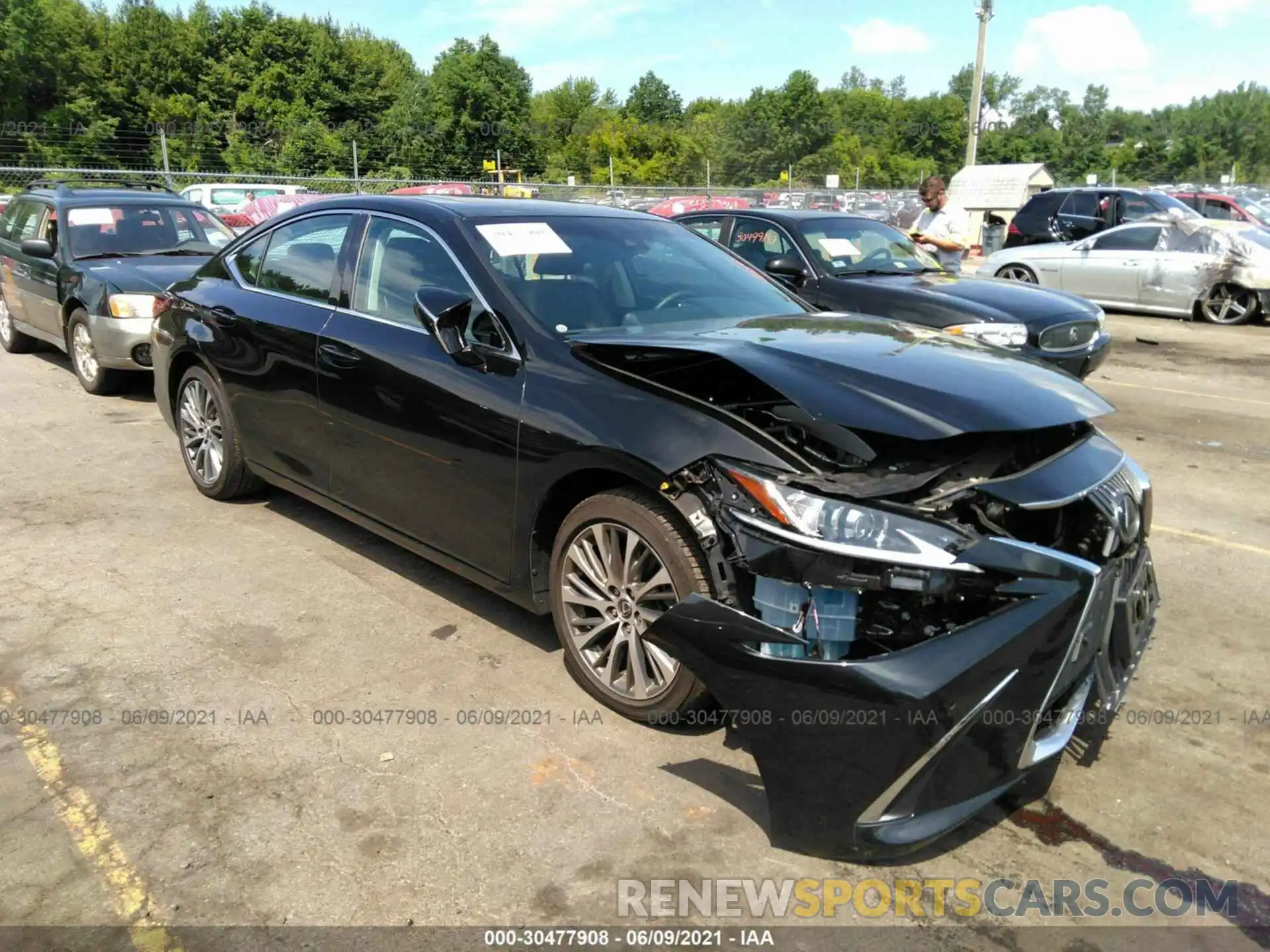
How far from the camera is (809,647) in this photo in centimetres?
257

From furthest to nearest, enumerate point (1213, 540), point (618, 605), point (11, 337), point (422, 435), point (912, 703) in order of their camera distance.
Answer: point (11, 337) < point (1213, 540) < point (422, 435) < point (618, 605) < point (912, 703)

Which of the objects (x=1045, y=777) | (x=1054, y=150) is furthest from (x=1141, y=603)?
(x=1054, y=150)

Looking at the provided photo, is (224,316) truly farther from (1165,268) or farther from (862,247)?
(1165,268)

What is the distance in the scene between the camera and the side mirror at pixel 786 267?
7.70 metres

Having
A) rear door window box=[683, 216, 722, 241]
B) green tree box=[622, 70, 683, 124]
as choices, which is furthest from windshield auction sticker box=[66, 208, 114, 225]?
green tree box=[622, 70, 683, 124]

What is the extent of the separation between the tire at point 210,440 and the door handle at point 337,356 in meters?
1.14

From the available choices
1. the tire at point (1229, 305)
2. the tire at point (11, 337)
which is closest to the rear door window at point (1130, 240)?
the tire at point (1229, 305)

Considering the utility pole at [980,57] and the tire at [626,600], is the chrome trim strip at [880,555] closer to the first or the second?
the tire at [626,600]

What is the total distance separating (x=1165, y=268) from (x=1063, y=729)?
46.2ft

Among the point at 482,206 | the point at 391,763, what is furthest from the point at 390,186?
the point at 391,763

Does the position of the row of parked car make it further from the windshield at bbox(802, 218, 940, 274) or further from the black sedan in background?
the windshield at bbox(802, 218, 940, 274)

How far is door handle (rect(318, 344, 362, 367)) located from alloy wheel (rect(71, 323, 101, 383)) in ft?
16.2

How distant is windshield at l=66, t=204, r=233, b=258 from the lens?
8.73 meters

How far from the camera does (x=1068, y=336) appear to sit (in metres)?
7.84
